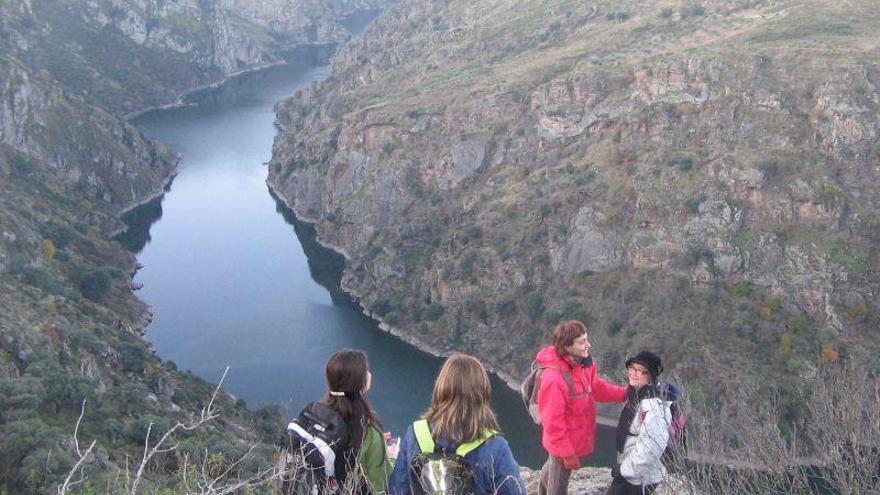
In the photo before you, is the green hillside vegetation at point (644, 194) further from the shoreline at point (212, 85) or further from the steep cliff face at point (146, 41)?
the steep cliff face at point (146, 41)

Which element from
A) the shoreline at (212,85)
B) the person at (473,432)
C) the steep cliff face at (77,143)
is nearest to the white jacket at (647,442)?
the person at (473,432)

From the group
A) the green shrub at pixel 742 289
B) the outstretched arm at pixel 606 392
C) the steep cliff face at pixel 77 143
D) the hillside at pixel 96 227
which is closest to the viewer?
the outstretched arm at pixel 606 392

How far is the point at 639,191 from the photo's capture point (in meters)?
50.3

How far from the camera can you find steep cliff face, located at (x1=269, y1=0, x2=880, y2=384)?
4484 centimetres

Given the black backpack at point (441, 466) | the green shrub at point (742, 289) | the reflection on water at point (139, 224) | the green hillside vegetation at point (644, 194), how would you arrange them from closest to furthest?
the black backpack at point (441, 466) → the green hillside vegetation at point (644, 194) → the green shrub at point (742, 289) → the reflection on water at point (139, 224)

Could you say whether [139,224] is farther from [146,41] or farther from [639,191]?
[146,41]

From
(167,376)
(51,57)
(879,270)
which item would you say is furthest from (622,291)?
(51,57)

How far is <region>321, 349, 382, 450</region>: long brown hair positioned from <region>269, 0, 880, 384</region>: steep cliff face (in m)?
37.9

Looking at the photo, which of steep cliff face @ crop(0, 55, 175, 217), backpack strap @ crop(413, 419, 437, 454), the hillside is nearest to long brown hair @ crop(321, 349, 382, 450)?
backpack strap @ crop(413, 419, 437, 454)

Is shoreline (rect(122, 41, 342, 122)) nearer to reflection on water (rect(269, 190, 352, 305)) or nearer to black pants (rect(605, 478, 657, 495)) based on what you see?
reflection on water (rect(269, 190, 352, 305))

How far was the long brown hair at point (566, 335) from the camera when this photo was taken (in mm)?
8281

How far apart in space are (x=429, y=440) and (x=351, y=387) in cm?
76

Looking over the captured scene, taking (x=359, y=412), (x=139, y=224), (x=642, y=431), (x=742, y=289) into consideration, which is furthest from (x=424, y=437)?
(x=139, y=224)

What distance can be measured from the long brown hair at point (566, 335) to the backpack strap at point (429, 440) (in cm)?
172
